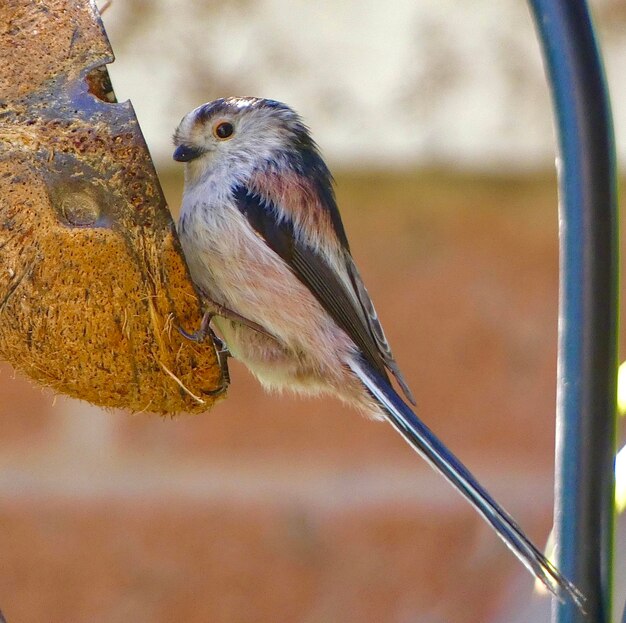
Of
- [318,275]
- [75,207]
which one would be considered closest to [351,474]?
[318,275]

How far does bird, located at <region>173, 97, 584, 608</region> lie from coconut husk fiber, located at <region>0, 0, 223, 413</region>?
15 cm

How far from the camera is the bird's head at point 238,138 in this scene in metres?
1.28

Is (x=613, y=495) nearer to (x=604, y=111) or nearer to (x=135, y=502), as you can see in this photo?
(x=604, y=111)

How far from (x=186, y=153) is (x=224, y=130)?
6 centimetres

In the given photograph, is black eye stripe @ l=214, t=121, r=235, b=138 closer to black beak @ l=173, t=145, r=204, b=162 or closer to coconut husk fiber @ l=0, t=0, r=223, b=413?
black beak @ l=173, t=145, r=204, b=162

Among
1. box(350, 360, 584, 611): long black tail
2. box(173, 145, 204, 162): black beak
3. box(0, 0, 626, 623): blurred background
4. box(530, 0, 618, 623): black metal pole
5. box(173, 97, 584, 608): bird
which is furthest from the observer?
box(0, 0, 626, 623): blurred background

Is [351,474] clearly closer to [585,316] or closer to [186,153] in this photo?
[186,153]

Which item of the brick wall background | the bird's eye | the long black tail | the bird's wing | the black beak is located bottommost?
the brick wall background

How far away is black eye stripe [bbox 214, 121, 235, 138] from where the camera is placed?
1.31 meters

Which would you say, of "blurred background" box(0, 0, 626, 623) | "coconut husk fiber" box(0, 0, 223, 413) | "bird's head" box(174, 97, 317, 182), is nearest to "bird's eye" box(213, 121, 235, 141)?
"bird's head" box(174, 97, 317, 182)

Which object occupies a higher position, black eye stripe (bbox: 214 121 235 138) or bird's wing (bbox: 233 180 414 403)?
black eye stripe (bbox: 214 121 235 138)

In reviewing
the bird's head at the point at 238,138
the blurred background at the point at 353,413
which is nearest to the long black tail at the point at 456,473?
the bird's head at the point at 238,138

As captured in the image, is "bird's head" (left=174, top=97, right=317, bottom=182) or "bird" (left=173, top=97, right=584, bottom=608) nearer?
"bird" (left=173, top=97, right=584, bottom=608)

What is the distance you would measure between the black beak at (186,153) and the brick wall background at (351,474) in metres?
0.37
